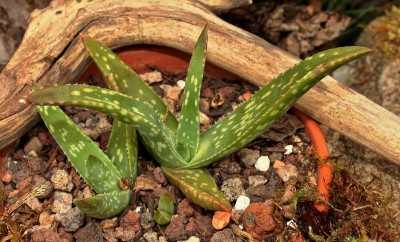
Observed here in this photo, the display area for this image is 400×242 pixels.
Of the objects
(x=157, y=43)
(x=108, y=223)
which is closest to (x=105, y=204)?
(x=108, y=223)

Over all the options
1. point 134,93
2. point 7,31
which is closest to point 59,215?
point 134,93

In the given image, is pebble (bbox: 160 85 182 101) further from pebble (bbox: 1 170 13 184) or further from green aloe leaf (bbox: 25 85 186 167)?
pebble (bbox: 1 170 13 184)

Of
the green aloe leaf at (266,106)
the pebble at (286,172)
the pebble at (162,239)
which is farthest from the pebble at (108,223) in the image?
the pebble at (286,172)

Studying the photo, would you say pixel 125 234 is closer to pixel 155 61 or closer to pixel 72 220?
pixel 72 220

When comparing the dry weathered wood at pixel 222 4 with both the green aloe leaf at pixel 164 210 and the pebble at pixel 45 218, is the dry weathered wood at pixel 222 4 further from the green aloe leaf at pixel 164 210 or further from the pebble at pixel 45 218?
the pebble at pixel 45 218

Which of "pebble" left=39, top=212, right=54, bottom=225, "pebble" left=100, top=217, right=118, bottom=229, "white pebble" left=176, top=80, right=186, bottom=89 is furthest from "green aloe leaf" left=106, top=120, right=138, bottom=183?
"white pebble" left=176, top=80, right=186, bottom=89
